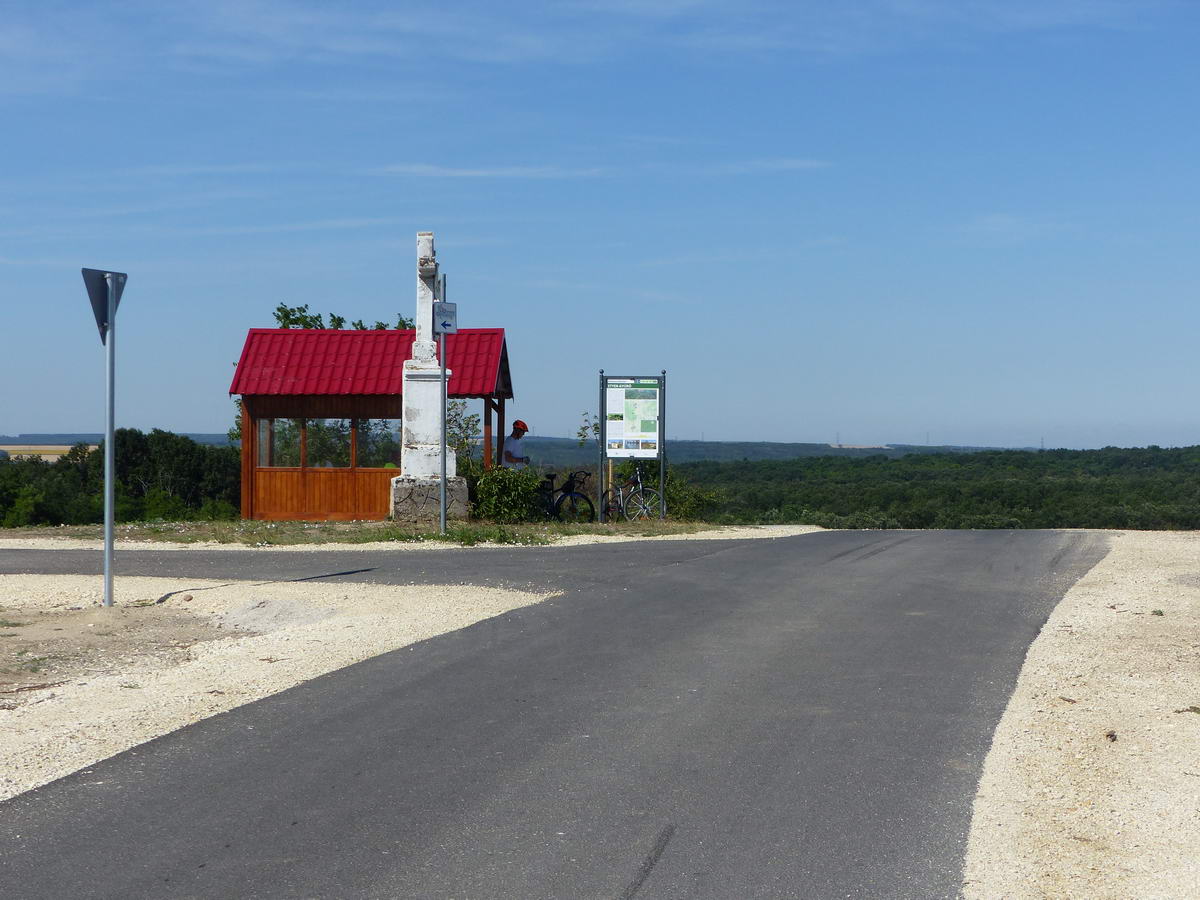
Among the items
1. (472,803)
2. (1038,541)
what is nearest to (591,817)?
(472,803)

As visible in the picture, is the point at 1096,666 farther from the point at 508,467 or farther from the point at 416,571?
the point at 508,467

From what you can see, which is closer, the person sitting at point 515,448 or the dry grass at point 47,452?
the person sitting at point 515,448

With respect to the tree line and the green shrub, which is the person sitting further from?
the tree line

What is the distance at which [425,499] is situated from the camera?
67.7ft

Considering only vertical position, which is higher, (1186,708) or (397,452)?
(397,452)

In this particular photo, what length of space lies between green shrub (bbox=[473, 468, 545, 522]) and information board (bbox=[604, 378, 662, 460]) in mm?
1772

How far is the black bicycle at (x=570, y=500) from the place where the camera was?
21562 millimetres

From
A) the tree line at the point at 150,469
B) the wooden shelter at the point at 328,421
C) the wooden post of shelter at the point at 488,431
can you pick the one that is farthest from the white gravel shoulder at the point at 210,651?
the tree line at the point at 150,469

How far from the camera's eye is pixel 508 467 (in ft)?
70.9

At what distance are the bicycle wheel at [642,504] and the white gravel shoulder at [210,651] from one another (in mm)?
10154

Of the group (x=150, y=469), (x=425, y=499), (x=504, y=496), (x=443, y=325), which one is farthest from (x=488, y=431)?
(x=150, y=469)

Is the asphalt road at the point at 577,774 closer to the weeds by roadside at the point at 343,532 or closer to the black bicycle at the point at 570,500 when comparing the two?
the weeds by roadside at the point at 343,532

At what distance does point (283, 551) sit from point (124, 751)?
10569 millimetres

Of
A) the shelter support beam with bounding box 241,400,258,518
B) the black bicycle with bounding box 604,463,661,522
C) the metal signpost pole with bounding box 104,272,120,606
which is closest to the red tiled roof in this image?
the shelter support beam with bounding box 241,400,258,518
